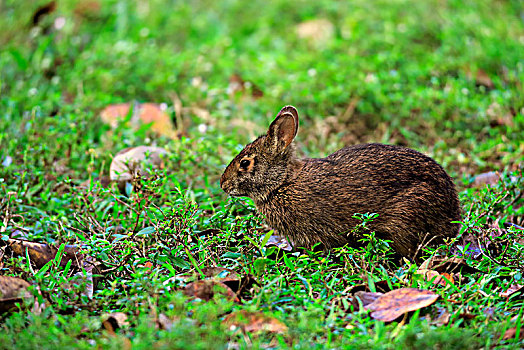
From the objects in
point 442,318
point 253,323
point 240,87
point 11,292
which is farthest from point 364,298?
point 240,87

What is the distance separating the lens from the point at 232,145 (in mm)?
5445

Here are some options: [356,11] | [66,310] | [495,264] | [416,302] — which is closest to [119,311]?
[66,310]

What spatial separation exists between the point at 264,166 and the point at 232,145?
769mm

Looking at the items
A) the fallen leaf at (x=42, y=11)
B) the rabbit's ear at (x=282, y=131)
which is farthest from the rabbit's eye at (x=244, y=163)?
the fallen leaf at (x=42, y=11)

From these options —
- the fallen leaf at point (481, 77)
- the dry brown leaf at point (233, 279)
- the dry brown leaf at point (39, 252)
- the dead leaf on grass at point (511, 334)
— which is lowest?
the dry brown leaf at point (39, 252)

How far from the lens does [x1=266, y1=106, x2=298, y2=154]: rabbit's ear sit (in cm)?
467

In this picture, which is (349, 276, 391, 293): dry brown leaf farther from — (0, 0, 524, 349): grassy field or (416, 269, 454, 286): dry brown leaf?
(416, 269, 454, 286): dry brown leaf

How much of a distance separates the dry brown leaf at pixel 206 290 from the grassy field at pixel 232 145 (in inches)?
1.8

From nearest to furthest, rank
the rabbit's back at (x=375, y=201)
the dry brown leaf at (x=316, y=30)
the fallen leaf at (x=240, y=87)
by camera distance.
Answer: the rabbit's back at (x=375, y=201) < the fallen leaf at (x=240, y=87) < the dry brown leaf at (x=316, y=30)

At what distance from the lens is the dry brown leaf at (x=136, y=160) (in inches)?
197

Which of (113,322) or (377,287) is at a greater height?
(377,287)

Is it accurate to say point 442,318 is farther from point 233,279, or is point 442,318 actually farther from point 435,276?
point 233,279

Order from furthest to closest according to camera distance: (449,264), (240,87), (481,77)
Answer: (240,87) < (481,77) < (449,264)

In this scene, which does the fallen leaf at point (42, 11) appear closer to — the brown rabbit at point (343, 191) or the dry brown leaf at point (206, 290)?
the brown rabbit at point (343, 191)
